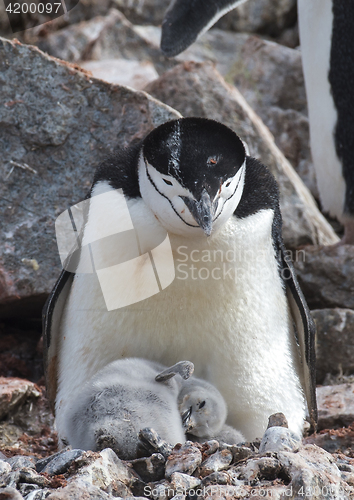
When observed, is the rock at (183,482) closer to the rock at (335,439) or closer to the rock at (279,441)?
the rock at (279,441)


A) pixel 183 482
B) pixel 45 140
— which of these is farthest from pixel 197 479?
pixel 45 140

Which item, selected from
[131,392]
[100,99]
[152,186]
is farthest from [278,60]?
[131,392]

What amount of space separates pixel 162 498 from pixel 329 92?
292cm

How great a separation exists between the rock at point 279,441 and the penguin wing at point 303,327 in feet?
2.07

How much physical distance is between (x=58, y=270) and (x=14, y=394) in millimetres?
626

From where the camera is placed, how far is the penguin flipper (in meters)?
2.54

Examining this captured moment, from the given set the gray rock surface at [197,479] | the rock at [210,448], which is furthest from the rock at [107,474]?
the rock at [210,448]

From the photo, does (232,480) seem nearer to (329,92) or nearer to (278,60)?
(329,92)

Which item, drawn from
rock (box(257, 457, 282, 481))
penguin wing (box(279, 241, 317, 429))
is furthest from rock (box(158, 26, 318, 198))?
rock (box(257, 457, 282, 481))

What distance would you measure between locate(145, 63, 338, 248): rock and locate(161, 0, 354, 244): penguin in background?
0.21 metres

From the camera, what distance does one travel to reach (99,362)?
239 cm

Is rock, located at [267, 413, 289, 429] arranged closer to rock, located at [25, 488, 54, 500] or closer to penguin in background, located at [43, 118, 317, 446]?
penguin in background, located at [43, 118, 317, 446]
